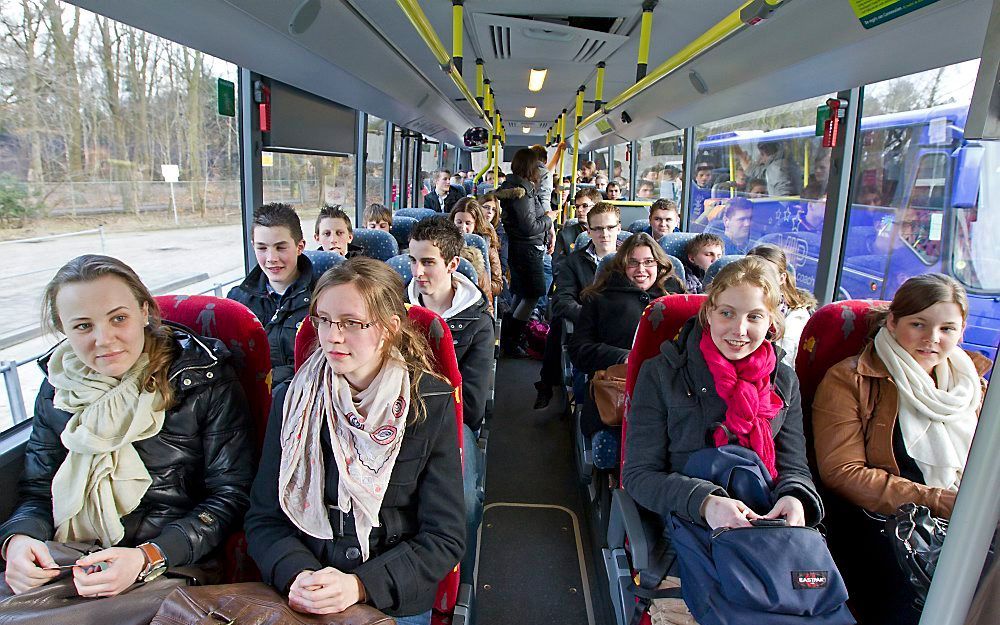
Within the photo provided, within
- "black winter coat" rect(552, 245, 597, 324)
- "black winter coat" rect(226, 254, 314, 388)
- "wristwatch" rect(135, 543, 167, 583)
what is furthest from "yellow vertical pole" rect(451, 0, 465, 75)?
"wristwatch" rect(135, 543, 167, 583)

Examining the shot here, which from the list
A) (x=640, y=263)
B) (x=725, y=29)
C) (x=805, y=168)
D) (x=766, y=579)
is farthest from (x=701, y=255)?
(x=766, y=579)

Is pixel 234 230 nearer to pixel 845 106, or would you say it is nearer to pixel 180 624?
pixel 180 624

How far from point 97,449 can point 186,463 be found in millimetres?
241

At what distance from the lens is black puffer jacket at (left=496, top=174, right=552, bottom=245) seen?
239 inches

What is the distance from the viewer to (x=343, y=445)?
1.64m

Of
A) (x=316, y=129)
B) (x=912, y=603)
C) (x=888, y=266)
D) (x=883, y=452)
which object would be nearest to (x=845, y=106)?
(x=888, y=266)

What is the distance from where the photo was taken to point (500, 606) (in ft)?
8.50

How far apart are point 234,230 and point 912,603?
382 centimetres

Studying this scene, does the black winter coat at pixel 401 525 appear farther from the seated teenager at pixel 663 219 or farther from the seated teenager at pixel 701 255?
the seated teenager at pixel 663 219

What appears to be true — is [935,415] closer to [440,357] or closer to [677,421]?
[677,421]

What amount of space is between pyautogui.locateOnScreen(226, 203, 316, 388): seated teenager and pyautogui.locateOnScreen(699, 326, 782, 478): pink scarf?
1879mm

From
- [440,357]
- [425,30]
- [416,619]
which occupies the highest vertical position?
[425,30]

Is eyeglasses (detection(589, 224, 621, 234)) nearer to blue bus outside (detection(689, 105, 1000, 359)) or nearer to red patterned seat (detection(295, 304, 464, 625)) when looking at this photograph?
blue bus outside (detection(689, 105, 1000, 359))

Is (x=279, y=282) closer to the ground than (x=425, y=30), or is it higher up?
closer to the ground
